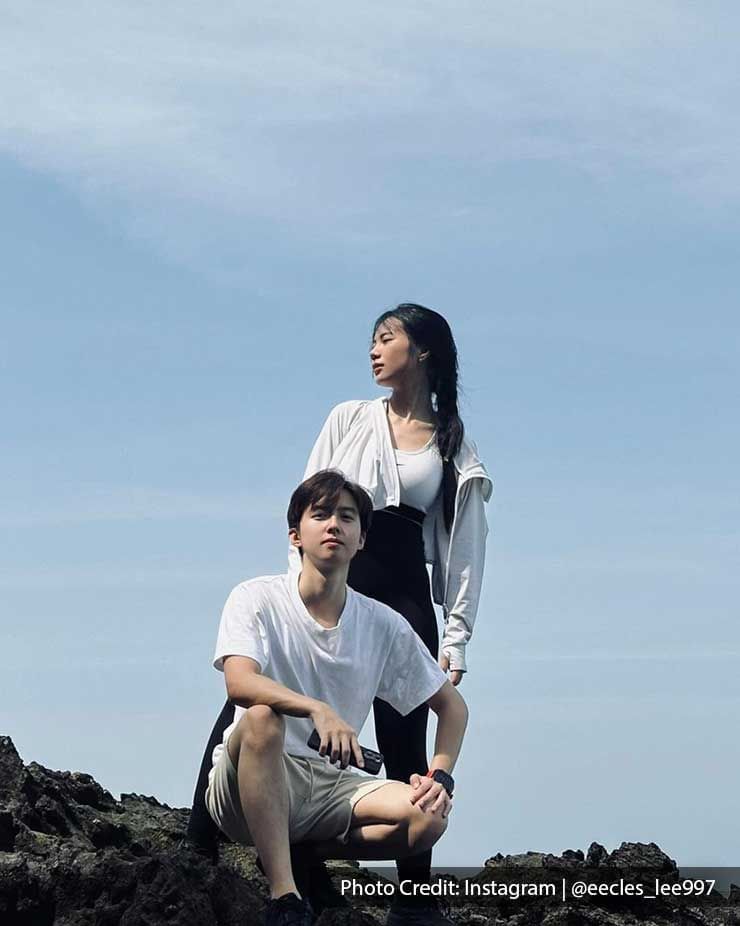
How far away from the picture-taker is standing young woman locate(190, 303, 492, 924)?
6777 mm

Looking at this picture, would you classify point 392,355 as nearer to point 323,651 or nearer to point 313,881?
point 323,651

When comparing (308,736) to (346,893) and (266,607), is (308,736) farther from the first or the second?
(346,893)

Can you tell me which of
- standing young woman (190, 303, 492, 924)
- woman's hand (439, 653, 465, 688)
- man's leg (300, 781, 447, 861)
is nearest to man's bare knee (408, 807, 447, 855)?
man's leg (300, 781, 447, 861)

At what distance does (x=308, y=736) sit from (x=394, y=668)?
0.53 meters

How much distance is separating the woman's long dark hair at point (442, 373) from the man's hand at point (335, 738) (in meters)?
2.04

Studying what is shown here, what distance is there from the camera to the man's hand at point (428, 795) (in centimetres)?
552

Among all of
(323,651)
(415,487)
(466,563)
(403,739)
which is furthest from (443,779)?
(415,487)

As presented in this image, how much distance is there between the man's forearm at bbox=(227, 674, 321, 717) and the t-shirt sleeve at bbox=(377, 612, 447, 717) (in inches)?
29.4

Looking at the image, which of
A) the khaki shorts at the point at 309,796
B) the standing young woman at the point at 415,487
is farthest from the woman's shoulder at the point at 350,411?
the khaki shorts at the point at 309,796

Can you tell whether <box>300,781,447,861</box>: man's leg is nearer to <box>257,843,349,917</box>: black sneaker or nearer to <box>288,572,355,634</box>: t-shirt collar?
<box>257,843,349,917</box>: black sneaker

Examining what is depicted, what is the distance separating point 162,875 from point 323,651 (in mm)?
1061

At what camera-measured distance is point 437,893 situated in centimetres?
671

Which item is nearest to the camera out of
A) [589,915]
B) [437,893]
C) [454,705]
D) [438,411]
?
[454,705]

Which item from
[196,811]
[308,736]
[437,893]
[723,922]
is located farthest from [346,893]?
[723,922]
